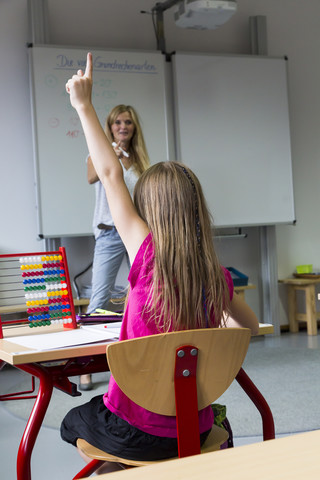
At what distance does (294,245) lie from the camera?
5629 millimetres

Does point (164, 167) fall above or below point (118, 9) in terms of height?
below

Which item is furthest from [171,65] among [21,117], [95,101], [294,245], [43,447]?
[43,447]

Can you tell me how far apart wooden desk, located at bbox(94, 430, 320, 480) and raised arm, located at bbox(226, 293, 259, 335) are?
3.39ft

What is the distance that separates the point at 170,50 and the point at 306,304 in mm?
2436

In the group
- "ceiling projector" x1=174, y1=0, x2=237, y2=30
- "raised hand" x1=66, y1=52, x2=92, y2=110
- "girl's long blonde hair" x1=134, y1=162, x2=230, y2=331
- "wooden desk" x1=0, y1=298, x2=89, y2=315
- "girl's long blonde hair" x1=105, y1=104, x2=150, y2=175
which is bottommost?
"wooden desk" x1=0, y1=298, x2=89, y2=315

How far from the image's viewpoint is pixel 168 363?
1.29 m

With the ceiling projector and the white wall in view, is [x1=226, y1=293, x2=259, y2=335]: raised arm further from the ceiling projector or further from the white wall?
the ceiling projector

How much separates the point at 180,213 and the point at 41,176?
3197 millimetres

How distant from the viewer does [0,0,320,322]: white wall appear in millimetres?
4668

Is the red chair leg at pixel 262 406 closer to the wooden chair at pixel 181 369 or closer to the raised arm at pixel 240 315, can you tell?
the raised arm at pixel 240 315

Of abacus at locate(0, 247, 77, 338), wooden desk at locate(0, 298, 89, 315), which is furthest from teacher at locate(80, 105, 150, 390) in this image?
abacus at locate(0, 247, 77, 338)

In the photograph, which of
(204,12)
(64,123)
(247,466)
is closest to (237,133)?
(204,12)

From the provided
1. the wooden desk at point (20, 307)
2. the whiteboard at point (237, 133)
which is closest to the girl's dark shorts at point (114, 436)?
the wooden desk at point (20, 307)

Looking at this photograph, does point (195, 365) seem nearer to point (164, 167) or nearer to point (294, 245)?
point (164, 167)
